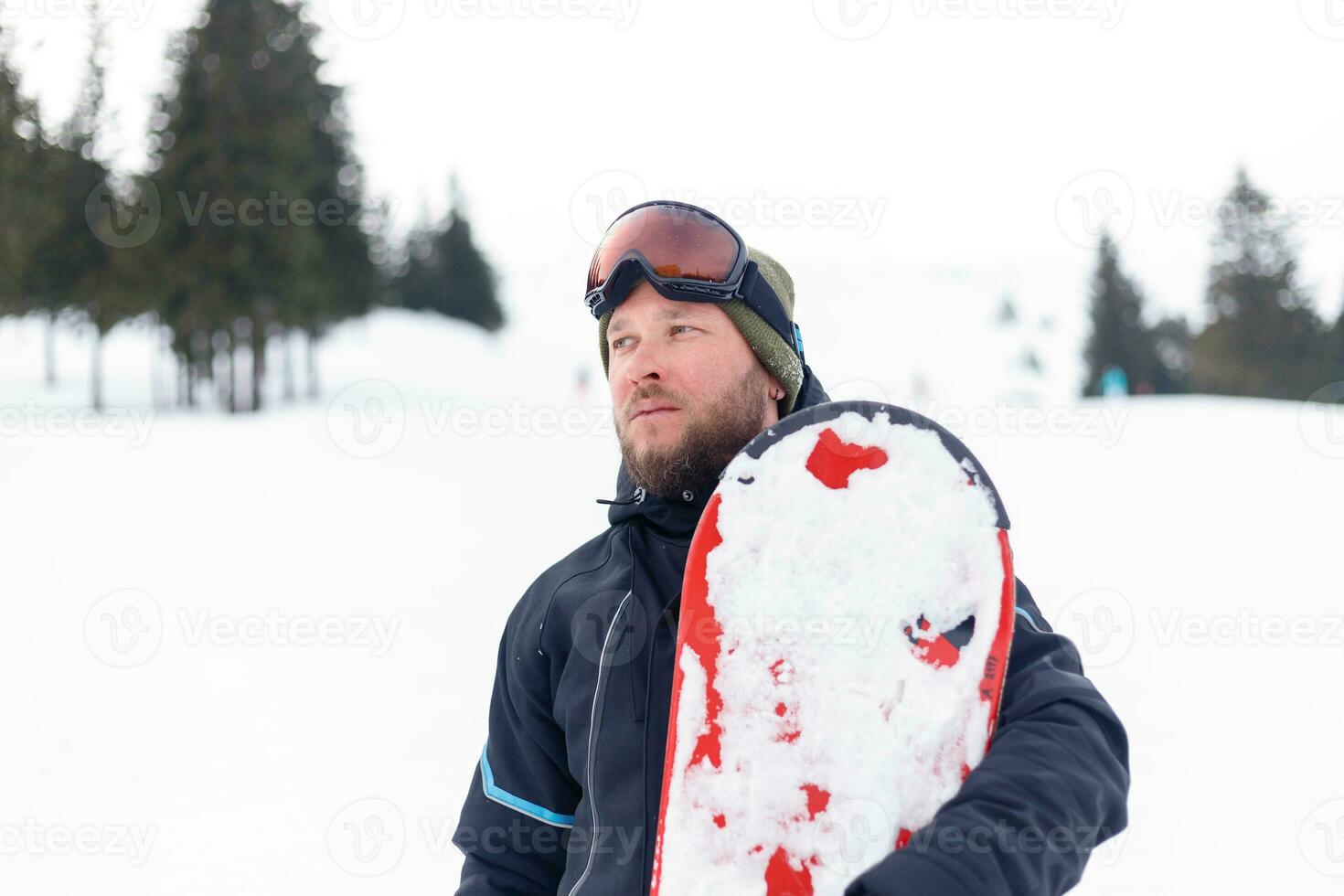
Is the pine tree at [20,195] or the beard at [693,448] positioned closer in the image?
the beard at [693,448]

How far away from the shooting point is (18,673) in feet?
20.1

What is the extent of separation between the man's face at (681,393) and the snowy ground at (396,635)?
8.83 ft

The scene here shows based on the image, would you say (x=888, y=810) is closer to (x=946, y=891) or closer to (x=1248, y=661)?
(x=946, y=891)

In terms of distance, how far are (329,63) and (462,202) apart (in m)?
21.2

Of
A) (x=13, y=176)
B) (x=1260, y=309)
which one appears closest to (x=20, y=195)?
(x=13, y=176)

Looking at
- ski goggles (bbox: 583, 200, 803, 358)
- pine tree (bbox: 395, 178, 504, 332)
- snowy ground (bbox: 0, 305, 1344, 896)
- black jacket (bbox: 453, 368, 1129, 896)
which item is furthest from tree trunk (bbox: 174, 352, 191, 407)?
black jacket (bbox: 453, 368, 1129, 896)

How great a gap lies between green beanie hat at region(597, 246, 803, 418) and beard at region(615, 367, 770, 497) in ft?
0.37

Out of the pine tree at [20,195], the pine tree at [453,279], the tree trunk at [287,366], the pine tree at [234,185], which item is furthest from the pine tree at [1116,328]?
the pine tree at [20,195]

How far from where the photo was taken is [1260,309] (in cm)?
3912

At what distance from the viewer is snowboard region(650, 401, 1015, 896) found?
5.13 ft

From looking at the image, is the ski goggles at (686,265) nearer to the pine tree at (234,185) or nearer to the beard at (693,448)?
the beard at (693,448)

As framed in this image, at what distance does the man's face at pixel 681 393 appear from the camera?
1.94 m

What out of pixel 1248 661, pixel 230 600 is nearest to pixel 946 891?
pixel 1248 661

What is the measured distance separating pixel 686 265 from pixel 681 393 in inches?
11.6
